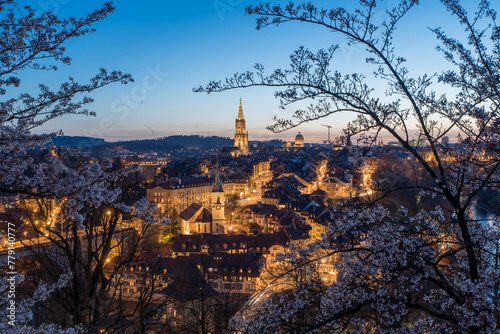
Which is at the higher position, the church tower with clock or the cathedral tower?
the cathedral tower

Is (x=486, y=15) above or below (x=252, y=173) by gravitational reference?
above

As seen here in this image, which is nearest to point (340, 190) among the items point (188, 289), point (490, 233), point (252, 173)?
point (252, 173)

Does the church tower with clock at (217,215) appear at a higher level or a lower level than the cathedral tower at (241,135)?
lower

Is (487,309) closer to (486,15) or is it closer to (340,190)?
(486,15)

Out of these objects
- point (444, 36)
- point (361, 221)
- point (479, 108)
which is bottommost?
point (361, 221)

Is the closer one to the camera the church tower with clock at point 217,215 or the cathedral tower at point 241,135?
the church tower with clock at point 217,215

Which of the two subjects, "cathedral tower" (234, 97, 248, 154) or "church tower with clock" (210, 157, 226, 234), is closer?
"church tower with clock" (210, 157, 226, 234)

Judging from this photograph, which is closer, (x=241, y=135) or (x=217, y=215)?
(x=217, y=215)

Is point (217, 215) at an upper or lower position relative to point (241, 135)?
lower
